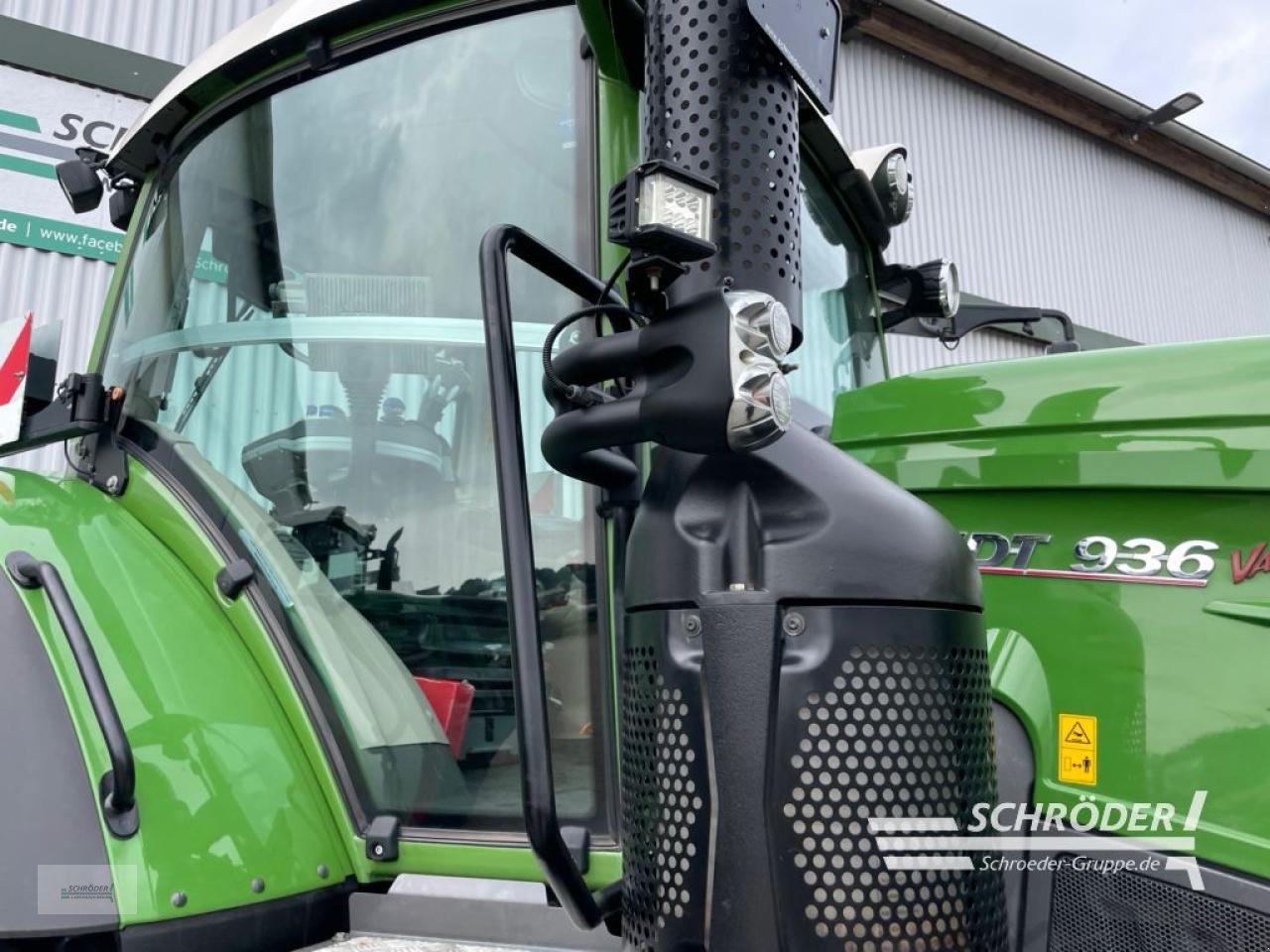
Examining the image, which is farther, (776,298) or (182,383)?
(182,383)

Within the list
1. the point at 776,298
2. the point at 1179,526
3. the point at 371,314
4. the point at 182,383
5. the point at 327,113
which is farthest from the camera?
the point at 182,383

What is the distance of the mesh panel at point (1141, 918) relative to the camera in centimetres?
122

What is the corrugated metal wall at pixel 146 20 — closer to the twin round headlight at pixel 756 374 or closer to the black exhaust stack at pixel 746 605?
the black exhaust stack at pixel 746 605

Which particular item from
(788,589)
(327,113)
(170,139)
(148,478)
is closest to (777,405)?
(788,589)

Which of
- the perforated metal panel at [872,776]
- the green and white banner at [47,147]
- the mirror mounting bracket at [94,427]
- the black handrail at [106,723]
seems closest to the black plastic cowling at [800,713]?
the perforated metal panel at [872,776]

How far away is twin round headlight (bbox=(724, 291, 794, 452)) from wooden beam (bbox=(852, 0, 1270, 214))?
7584 millimetres

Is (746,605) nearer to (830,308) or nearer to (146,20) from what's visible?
(830,308)

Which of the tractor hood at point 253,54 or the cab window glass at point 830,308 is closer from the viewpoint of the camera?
the tractor hood at point 253,54

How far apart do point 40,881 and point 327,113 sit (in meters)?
1.20

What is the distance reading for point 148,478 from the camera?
1.78 meters

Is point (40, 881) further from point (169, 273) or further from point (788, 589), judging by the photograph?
point (169, 273)

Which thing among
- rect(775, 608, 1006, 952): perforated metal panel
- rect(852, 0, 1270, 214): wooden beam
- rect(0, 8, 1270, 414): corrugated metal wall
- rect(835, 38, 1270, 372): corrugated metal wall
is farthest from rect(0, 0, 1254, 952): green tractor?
rect(852, 0, 1270, 214): wooden beam

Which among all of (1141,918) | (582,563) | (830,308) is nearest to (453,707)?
(582,563)

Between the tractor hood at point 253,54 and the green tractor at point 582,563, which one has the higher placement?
the tractor hood at point 253,54
